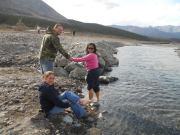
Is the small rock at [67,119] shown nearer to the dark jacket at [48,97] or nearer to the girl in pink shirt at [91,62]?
the dark jacket at [48,97]

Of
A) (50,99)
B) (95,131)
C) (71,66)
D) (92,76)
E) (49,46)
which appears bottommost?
(95,131)

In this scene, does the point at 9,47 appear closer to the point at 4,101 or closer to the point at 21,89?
the point at 21,89

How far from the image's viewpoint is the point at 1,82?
616 centimetres

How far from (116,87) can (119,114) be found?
10.8 ft

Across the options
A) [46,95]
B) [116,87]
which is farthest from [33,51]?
[46,95]

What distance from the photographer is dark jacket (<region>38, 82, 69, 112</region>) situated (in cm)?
379

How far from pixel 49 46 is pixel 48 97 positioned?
2.28m

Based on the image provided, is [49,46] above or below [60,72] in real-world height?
above

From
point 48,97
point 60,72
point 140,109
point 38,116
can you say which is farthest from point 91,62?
point 60,72

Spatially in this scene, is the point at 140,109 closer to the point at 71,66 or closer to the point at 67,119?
the point at 67,119

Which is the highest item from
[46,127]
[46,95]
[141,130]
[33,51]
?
[33,51]

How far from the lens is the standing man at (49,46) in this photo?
200 inches

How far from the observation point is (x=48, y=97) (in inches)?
152

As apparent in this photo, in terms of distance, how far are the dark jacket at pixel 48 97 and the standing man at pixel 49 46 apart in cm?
165
